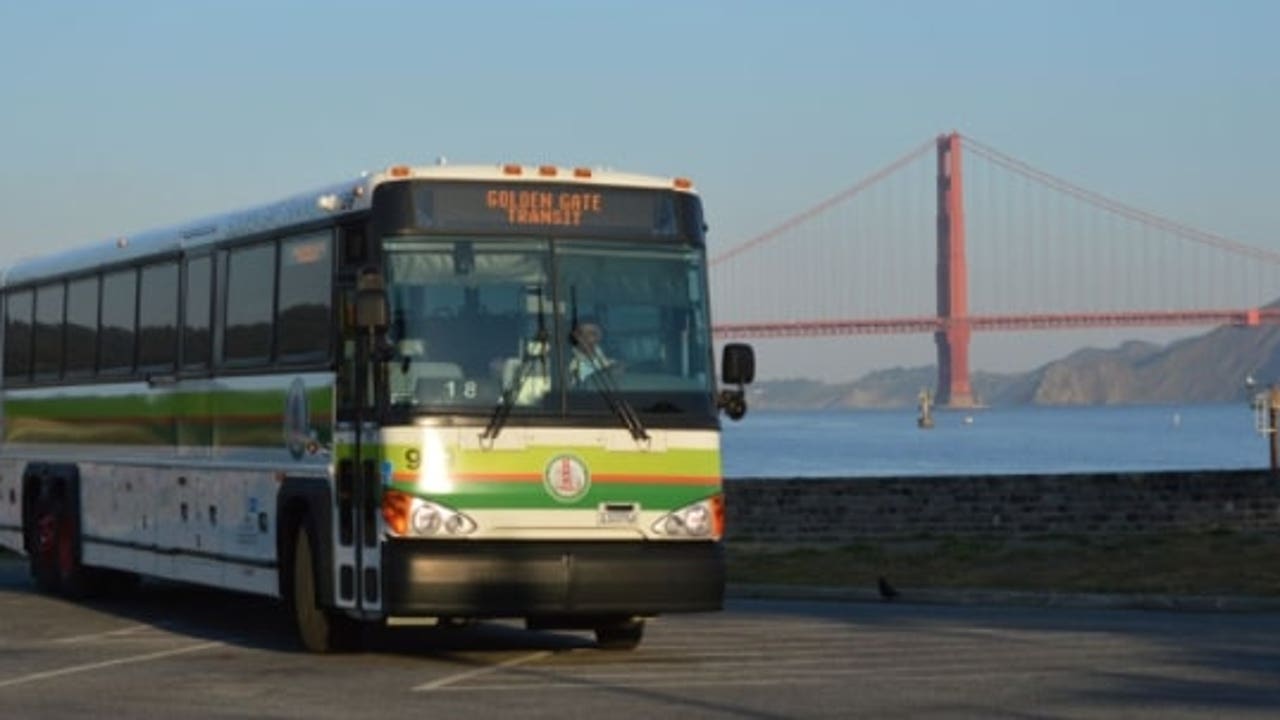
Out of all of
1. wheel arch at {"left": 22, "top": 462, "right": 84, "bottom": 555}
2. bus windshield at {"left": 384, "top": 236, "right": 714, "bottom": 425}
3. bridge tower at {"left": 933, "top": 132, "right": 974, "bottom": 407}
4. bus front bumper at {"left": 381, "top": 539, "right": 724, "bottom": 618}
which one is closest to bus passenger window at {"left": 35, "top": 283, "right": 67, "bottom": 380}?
wheel arch at {"left": 22, "top": 462, "right": 84, "bottom": 555}

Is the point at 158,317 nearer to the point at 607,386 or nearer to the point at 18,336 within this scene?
the point at 18,336

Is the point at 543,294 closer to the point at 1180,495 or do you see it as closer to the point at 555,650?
the point at 555,650

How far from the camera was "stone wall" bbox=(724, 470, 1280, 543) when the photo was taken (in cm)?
4078

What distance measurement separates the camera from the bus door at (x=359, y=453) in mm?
16469

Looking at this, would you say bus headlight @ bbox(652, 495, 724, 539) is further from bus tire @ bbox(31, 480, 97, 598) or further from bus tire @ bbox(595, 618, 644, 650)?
bus tire @ bbox(31, 480, 97, 598)

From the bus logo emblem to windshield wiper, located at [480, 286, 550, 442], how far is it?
0.41 metres

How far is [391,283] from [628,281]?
59.2 inches

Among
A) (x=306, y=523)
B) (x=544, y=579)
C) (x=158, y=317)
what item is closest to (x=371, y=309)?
(x=544, y=579)

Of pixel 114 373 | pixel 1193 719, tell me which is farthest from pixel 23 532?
pixel 1193 719

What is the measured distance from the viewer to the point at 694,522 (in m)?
17.1

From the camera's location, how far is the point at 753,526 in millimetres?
42562

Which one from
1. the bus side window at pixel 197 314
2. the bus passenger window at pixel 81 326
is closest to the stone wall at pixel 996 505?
the bus passenger window at pixel 81 326

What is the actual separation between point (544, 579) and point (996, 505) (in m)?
26.3

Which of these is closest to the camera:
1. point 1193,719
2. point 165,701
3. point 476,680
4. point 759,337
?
point 1193,719
